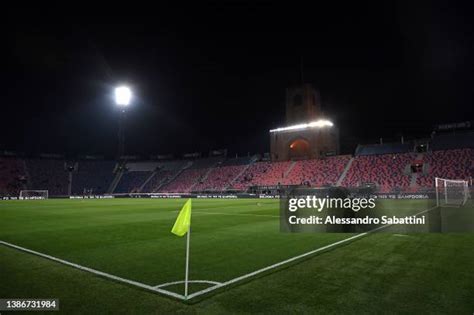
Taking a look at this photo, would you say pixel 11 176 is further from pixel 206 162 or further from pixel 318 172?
pixel 318 172

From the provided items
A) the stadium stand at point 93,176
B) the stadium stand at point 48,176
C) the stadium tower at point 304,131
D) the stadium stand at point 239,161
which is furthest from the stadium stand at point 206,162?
the stadium stand at point 48,176

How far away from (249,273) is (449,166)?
45.5 meters

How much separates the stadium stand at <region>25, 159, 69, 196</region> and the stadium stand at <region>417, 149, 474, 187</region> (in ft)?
233

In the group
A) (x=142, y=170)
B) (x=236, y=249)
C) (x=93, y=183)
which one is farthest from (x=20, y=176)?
(x=236, y=249)

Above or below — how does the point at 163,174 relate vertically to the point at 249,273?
above

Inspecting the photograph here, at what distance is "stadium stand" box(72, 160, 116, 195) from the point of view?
2926 inches

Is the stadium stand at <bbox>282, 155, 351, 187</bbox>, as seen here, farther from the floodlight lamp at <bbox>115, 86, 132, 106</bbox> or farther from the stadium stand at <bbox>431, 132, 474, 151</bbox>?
the floodlight lamp at <bbox>115, 86, 132, 106</bbox>

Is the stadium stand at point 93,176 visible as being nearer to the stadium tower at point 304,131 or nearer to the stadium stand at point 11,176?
the stadium stand at point 11,176

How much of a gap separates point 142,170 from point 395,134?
59.2 meters

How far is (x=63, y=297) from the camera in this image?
456 centimetres

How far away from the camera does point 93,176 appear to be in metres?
78.2

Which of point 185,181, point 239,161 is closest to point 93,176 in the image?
point 185,181

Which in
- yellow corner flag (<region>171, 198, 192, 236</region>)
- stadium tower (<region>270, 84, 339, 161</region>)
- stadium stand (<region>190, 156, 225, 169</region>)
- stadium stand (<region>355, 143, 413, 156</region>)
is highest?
stadium tower (<region>270, 84, 339, 161</region>)

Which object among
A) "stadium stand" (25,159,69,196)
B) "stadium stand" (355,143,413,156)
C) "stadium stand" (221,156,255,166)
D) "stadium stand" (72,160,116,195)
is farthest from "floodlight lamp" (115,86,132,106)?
"stadium stand" (355,143,413,156)
